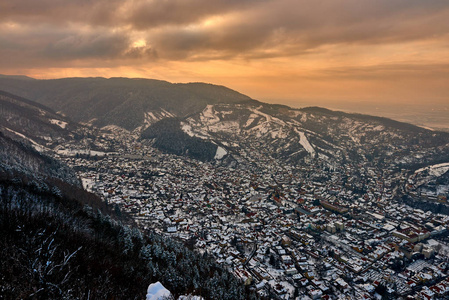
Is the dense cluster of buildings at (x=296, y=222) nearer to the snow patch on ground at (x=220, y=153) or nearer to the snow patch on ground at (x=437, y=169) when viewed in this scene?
the snow patch on ground at (x=437, y=169)

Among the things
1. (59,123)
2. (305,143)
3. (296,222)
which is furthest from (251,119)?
(59,123)

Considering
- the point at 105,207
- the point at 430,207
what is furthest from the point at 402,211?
the point at 105,207

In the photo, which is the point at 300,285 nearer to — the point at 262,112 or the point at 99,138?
the point at 99,138

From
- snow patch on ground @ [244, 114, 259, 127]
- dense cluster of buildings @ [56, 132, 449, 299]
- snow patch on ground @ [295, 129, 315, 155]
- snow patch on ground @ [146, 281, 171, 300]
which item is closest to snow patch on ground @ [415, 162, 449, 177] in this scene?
dense cluster of buildings @ [56, 132, 449, 299]

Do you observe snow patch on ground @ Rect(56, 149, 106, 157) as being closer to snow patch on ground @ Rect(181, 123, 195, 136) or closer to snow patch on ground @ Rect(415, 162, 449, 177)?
snow patch on ground @ Rect(181, 123, 195, 136)

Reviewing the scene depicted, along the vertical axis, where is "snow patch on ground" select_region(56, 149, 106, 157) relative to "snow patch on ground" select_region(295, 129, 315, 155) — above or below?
below

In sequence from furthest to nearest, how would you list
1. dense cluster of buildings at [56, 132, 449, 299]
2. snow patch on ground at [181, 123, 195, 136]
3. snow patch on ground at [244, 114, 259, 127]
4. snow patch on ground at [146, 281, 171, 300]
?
snow patch on ground at [244, 114, 259, 127], snow patch on ground at [181, 123, 195, 136], dense cluster of buildings at [56, 132, 449, 299], snow patch on ground at [146, 281, 171, 300]

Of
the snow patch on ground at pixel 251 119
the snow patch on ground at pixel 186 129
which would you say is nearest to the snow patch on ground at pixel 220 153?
the snow patch on ground at pixel 186 129

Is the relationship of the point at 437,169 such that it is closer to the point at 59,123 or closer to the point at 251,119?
the point at 251,119
